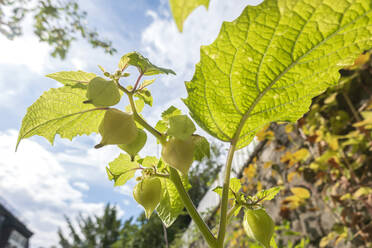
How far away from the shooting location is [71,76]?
240mm

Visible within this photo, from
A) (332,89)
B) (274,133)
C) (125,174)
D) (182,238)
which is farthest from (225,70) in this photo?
(182,238)

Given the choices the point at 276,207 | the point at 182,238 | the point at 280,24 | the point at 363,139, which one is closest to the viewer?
the point at 280,24

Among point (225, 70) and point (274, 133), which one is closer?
point (225, 70)

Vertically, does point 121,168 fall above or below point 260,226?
above

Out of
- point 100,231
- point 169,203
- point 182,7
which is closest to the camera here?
point 182,7

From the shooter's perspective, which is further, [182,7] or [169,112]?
[169,112]

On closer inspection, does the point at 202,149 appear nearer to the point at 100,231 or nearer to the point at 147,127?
the point at 147,127

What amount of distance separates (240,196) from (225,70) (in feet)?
0.47

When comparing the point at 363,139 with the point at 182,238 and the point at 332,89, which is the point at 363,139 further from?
the point at 182,238

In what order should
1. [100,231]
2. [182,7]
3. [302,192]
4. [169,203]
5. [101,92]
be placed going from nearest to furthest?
1. [182,7]
2. [101,92]
3. [169,203]
4. [302,192]
5. [100,231]

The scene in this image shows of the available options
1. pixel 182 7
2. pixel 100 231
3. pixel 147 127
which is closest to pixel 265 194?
pixel 147 127

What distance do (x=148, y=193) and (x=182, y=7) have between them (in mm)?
197

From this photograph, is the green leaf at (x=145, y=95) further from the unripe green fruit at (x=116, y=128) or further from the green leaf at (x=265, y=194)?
the green leaf at (x=265, y=194)

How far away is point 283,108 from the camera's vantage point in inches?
10.9
